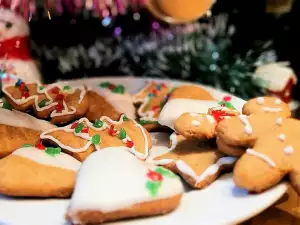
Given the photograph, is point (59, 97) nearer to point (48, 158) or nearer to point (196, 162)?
point (48, 158)

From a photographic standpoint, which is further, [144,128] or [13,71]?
[13,71]

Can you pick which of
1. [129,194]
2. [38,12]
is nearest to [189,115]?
[129,194]

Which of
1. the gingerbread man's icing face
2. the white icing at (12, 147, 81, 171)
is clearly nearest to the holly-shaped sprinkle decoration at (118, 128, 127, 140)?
the white icing at (12, 147, 81, 171)

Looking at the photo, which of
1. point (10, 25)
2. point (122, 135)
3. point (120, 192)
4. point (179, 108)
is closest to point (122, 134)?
point (122, 135)

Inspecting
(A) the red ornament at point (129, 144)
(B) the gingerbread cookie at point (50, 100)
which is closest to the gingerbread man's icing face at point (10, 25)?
(B) the gingerbread cookie at point (50, 100)

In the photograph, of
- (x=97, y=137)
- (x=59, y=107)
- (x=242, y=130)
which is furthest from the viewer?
(x=59, y=107)

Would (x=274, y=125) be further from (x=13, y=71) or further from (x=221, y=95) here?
(x=13, y=71)

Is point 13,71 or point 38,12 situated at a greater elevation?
point 38,12
